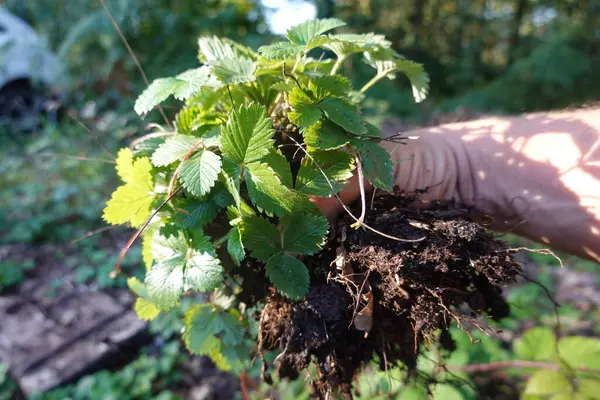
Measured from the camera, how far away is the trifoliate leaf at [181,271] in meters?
0.69

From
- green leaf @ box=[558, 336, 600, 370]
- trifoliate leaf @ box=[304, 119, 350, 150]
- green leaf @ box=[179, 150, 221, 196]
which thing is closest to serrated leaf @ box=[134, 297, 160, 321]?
green leaf @ box=[179, 150, 221, 196]

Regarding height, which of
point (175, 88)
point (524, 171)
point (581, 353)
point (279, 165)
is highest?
point (175, 88)

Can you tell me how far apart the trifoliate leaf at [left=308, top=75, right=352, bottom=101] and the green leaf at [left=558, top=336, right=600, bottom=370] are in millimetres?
1531

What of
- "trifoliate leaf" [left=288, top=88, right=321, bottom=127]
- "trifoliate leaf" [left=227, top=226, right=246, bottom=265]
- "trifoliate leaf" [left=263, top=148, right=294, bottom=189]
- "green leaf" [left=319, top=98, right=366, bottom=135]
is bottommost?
"trifoliate leaf" [left=227, top=226, right=246, bottom=265]

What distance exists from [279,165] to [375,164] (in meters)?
0.17

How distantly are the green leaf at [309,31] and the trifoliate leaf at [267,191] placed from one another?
0.24m

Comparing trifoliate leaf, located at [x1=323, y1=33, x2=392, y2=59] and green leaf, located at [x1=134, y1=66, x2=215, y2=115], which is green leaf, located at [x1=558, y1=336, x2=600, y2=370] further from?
green leaf, located at [x1=134, y1=66, x2=215, y2=115]

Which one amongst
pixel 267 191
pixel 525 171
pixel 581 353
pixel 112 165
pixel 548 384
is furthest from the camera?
pixel 112 165

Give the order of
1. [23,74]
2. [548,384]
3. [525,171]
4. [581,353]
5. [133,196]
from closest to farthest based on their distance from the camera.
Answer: [133,196] < [525,171] < [548,384] < [581,353] < [23,74]

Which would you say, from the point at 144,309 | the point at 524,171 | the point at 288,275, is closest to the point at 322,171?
the point at 288,275

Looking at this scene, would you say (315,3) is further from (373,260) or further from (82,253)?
(373,260)

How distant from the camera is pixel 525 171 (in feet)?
3.67

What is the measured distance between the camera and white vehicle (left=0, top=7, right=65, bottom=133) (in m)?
5.42

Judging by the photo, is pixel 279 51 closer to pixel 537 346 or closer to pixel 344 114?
pixel 344 114
